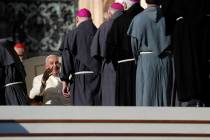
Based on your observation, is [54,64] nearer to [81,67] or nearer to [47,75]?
[47,75]

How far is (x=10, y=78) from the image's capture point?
45.9 ft

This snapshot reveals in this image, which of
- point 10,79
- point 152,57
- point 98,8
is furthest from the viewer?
point 98,8

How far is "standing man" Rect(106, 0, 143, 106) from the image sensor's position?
1277cm

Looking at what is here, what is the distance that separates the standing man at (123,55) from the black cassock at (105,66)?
0.40 feet

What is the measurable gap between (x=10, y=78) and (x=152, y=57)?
271 centimetres

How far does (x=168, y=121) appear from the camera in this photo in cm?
938

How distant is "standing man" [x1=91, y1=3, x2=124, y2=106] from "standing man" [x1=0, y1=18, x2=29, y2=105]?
1108 mm

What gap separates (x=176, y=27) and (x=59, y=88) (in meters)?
4.36

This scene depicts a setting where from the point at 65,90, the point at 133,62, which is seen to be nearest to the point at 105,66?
the point at 133,62

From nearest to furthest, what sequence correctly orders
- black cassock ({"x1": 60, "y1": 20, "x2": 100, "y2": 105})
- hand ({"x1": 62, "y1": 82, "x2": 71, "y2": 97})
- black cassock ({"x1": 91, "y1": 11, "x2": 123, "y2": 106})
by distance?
black cassock ({"x1": 91, "y1": 11, "x2": 123, "y2": 106})
black cassock ({"x1": 60, "y1": 20, "x2": 100, "y2": 105})
hand ({"x1": 62, "y1": 82, "x2": 71, "y2": 97})

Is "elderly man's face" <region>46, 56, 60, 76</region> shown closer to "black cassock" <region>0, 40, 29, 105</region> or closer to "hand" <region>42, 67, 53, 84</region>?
"hand" <region>42, 67, 53, 84</region>

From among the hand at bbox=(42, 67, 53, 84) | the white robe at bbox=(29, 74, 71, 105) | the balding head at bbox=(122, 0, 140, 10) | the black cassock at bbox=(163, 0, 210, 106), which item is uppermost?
the balding head at bbox=(122, 0, 140, 10)

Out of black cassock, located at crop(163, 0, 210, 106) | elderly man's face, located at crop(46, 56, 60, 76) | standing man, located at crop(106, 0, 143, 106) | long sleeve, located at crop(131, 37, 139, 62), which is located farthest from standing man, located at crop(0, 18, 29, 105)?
black cassock, located at crop(163, 0, 210, 106)

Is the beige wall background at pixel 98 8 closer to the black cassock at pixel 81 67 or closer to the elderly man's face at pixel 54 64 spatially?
the elderly man's face at pixel 54 64
